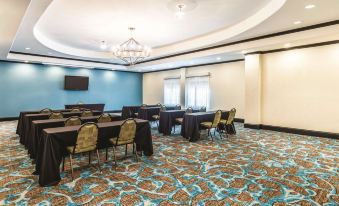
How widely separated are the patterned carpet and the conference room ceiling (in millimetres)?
3113

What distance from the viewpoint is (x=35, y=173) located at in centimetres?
368

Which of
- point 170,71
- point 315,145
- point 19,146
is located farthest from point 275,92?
point 19,146

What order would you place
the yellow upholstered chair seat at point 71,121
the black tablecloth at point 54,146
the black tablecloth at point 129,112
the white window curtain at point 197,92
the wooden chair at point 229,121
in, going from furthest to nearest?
the white window curtain at point 197,92, the black tablecloth at point 129,112, the wooden chair at point 229,121, the yellow upholstered chair seat at point 71,121, the black tablecloth at point 54,146

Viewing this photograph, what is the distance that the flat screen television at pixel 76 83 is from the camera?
1180 cm

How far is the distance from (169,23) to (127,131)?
3.65 meters

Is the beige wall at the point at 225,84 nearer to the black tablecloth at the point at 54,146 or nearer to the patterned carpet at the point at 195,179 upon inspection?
the patterned carpet at the point at 195,179

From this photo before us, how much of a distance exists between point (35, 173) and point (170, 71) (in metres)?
10.4

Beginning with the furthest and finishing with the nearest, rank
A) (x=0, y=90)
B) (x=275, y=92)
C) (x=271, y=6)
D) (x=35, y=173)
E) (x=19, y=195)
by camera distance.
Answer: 1. (x=0, y=90)
2. (x=275, y=92)
3. (x=271, y=6)
4. (x=35, y=173)
5. (x=19, y=195)

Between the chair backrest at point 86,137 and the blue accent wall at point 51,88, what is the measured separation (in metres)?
9.02

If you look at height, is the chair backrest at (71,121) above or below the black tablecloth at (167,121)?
above

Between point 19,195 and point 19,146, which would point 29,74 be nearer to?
point 19,146

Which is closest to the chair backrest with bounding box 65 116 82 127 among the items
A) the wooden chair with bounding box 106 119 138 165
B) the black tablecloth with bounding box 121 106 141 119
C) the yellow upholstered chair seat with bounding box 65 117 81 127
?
the yellow upholstered chair seat with bounding box 65 117 81 127

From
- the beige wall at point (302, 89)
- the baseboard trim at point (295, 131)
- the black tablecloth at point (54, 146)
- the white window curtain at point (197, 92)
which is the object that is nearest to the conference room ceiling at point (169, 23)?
the beige wall at point (302, 89)

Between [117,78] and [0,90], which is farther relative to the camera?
[117,78]
